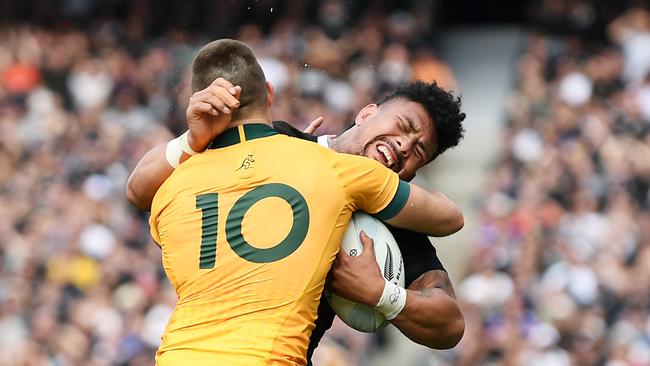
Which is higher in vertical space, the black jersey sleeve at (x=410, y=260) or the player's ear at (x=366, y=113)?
the player's ear at (x=366, y=113)

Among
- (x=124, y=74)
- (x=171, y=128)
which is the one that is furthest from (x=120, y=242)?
(x=124, y=74)

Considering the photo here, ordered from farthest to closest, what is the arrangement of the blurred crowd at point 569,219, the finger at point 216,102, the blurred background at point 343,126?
the blurred background at point 343,126
the blurred crowd at point 569,219
the finger at point 216,102

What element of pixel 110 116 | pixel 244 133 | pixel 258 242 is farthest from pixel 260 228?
pixel 110 116

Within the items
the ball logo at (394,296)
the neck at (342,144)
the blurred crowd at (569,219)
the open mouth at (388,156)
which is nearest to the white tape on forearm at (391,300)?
the ball logo at (394,296)

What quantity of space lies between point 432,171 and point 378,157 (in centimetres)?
1159

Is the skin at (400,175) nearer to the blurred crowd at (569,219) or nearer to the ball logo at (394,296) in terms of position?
the ball logo at (394,296)

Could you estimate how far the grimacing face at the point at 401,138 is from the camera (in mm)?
5188

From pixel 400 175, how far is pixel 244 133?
71 centimetres

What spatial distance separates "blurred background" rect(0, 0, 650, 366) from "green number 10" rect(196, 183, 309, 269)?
606 cm

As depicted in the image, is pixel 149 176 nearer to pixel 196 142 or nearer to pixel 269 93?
pixel 196 142

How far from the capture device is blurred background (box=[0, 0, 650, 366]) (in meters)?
13.0

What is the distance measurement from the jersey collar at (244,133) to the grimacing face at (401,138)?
0.52 meters

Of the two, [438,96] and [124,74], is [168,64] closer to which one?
[124,74]

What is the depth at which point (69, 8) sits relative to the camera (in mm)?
20125
